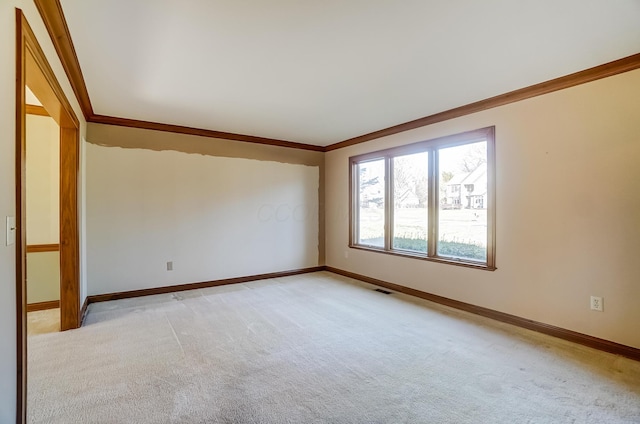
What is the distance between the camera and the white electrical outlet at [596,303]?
8.71ft

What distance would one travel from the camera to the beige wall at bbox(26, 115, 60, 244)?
3.73 metres

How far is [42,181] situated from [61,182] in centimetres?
107

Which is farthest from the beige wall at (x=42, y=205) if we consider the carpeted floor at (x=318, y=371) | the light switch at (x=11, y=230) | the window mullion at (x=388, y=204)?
the window mullion at (x=388, y=204)

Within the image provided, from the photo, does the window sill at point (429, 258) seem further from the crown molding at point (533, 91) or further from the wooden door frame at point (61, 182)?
the wooden door frame at point (61, 182)

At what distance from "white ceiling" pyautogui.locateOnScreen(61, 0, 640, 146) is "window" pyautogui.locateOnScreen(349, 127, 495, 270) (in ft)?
2.13

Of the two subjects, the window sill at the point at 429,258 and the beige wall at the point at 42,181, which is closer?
the window sill at the point at 429,258

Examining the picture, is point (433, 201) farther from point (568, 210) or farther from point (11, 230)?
point (11, 230)

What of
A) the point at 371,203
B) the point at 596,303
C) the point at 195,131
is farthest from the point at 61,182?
the point at 596,303

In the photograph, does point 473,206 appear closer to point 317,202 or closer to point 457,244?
point 457,244

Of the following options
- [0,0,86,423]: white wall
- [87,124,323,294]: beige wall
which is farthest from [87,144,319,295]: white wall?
[0,0,86,423]: white wall

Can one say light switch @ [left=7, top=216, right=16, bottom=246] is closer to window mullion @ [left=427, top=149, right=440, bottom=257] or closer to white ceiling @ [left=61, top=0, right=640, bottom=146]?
white ceiling @ [left=61, top=0, right=640, bottom=146]

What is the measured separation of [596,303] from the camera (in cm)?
268

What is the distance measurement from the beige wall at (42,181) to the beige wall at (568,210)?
16.3 feet

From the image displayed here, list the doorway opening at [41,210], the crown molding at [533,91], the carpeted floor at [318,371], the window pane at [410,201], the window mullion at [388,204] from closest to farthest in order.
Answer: the carpeted floor at [318,371]
the crown molding at [533,91]
the doorway opening at [41,210]
the window pane at [410,201]
the window mullion at [388,204]
